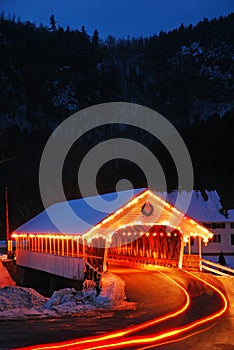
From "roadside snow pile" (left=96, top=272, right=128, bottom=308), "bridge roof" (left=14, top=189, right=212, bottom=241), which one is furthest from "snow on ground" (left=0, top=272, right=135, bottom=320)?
"bridge roof" (left=14, top=189, right=212, bottom=241)

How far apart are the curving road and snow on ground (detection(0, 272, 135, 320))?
0.84 metres

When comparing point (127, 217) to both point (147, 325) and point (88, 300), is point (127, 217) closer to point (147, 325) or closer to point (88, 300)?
point (88, 300)

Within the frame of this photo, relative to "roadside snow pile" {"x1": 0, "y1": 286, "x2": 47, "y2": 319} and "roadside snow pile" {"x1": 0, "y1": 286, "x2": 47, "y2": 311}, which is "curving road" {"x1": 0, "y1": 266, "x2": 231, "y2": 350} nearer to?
"roadside snow pile" {"x1": 0, "y1": 286, "x2": 47, "y2": 319}

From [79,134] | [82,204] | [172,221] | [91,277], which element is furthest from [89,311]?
[79,134]

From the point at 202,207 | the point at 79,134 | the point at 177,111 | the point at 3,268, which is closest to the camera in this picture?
the point at 3,268

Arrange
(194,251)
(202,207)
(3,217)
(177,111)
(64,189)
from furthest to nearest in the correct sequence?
1. (177,111)
2. (64,189)
3. (3,217)
4. (202,207)
5. (194,251)

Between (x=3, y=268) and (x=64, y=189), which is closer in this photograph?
(x=3, y=268)

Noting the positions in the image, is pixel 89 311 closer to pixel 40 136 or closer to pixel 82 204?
pixel 82 204

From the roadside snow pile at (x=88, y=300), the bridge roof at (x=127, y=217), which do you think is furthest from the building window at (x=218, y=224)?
the roadside snow pile at (x=88, y=300)

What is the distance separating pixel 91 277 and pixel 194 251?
92.4ft

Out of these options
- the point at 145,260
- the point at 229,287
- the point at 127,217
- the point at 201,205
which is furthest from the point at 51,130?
the point at 229,287

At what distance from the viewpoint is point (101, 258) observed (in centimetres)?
2866

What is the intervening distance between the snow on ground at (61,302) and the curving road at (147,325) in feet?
2.76

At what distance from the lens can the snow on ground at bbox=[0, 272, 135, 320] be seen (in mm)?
19266
